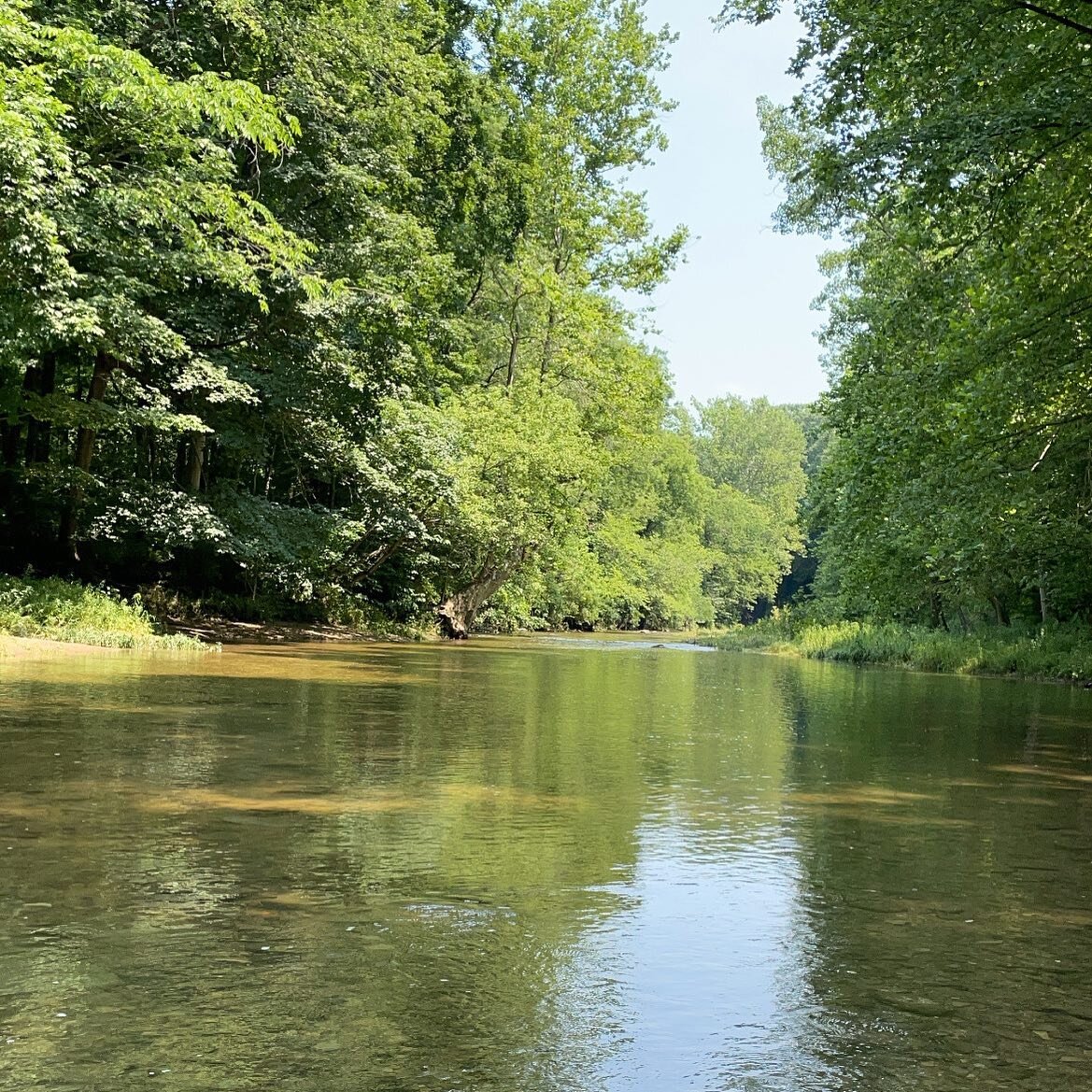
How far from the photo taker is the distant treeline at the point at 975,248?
12469 mm

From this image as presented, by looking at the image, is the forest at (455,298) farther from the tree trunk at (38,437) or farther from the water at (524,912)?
the water at (524,912)

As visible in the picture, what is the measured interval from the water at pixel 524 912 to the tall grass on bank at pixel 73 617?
826 cm

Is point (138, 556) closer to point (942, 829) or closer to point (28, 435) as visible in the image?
point (28, 435)

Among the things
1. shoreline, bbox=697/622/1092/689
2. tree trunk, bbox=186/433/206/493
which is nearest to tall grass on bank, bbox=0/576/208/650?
tree trunk, bbox=186/433/206/493

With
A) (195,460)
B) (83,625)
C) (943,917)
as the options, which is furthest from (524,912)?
(195,460)

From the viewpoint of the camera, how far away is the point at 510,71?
38.6 meters

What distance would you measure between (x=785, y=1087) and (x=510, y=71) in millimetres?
39605

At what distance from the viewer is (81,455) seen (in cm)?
2286

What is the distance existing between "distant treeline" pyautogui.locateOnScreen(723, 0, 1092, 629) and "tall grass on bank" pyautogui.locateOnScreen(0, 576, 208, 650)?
12.1 meters

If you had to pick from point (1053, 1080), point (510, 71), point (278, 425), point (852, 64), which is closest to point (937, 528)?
point (852, 64)

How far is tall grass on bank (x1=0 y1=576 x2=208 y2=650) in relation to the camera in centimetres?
1716

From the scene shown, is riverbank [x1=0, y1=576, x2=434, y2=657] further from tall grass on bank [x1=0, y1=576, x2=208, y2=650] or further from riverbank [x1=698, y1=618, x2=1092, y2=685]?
riverbank [x1=698, y1=618, x2=1092, y2=685]

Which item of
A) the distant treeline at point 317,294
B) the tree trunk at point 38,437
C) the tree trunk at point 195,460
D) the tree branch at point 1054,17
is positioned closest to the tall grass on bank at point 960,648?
the distant treeline at point 317,294

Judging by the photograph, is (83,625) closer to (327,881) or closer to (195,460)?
(195,460)
